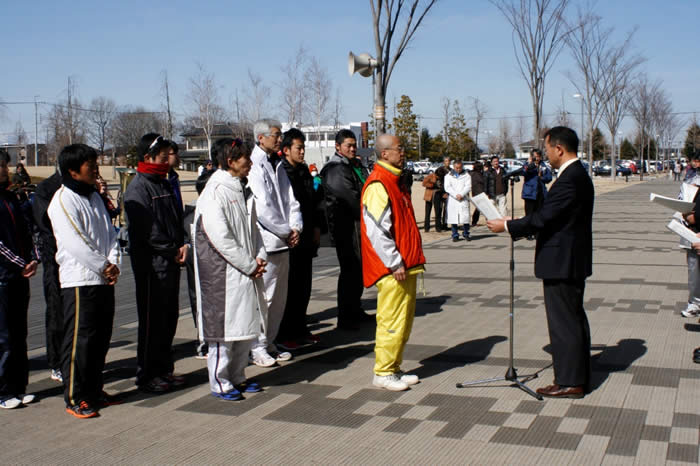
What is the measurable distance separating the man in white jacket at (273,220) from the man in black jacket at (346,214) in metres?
1.09

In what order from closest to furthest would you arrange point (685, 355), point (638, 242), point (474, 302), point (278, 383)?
point (278, 383), point (685, 355), point (474, 302), point (638, 242)

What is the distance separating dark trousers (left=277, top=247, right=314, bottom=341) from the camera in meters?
6.96

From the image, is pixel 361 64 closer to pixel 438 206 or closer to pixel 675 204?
pixel 438 206

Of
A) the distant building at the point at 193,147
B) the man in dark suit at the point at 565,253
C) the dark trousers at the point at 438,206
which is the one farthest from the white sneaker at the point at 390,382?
the distant building at the point at 193,147

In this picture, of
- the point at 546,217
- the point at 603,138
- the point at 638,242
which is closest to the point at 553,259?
the point at 546,217

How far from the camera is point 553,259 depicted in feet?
16.8

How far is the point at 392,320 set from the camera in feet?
17.8

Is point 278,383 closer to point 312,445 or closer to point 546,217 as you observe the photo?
point 312,445

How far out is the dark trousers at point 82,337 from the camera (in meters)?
4.93

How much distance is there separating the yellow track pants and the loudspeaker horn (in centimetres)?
784

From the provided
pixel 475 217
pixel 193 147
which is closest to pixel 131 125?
pixel 193 147

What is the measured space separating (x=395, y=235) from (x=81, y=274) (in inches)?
88.6

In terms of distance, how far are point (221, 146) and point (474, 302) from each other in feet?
14.9

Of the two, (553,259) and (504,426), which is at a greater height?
(553,259)
